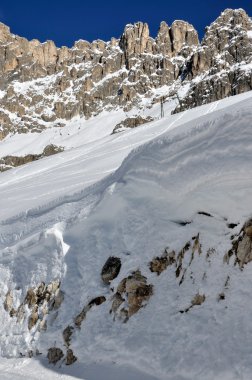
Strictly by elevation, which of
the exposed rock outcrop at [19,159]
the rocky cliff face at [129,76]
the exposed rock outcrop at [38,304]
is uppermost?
the rocky cliff face at [129,76]

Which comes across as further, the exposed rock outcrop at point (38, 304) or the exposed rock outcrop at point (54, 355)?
the exposed rock outcrop at point (38, 304)

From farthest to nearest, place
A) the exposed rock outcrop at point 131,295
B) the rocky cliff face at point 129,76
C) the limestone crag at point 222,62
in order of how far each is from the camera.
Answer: the rocky cliff face at point 129,76, the limestone crag at point 222,62, the exposed rock outcrop at point 131,295

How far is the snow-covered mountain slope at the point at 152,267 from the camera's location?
23.5 feet

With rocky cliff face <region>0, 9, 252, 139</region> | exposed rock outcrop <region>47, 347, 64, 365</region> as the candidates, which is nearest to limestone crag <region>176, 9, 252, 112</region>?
rocky cliff face <region>0, 9, 252, 139</region>

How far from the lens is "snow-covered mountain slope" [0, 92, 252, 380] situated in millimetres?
7160

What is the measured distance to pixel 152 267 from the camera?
8797 millimetres

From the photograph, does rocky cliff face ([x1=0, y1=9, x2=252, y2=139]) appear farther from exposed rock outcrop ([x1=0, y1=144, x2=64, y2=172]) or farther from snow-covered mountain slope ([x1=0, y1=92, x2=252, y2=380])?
snow-covered mountain slope ([x1=0, y1=92, x2=252, y2=380])

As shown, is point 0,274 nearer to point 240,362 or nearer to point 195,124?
point 195,124

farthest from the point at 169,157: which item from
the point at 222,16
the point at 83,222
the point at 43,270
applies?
the point at 222,16

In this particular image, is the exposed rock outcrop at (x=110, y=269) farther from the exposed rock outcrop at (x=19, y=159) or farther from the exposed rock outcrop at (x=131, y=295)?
the exposed rock outcrop at (x=19, y=159)

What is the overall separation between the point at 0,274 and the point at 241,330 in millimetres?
6684

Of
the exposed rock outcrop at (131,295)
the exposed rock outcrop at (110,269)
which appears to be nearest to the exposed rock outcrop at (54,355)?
the exposed rock outcrop at (131,295)

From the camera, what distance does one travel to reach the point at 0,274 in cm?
1148

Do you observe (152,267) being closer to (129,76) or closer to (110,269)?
(110,269)
